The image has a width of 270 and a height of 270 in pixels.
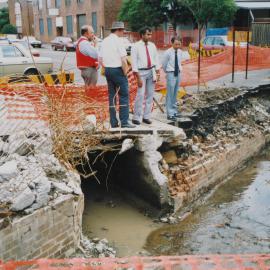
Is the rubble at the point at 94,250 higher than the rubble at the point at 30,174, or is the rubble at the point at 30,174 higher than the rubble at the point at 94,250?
the rubble at the point at 30,174

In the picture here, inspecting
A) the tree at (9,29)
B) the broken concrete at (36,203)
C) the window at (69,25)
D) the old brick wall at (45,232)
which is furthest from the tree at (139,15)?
the old brick wall at (45,232)

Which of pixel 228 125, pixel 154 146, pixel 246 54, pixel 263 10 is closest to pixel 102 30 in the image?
pixel 263 10

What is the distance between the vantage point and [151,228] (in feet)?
24.2

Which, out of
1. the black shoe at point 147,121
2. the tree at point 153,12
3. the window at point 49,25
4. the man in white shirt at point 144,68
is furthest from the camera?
the window at point 49,25

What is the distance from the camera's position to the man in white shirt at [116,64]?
697 cm

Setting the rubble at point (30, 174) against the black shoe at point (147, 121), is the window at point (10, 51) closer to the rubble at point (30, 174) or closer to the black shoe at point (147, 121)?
the black shoe at point (147, 121)

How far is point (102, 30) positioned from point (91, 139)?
1509 inches

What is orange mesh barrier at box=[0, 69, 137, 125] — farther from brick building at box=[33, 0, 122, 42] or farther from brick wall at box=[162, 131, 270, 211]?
brick building at box=[33, 0, 122, 42]

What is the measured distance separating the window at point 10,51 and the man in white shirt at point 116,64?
25.6ft

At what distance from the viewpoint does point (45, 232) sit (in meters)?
5.39

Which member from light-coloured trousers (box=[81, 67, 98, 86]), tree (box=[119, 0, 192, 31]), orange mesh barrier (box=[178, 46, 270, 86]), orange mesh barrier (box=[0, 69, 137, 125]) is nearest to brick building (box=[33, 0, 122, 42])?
tree (box=[119, 0, 192, 31])

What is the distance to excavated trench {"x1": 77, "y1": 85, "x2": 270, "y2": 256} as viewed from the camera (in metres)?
7.07

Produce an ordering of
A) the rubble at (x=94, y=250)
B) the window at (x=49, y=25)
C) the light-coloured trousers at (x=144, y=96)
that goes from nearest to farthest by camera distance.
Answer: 1. the rubble at (x=94, y=250)
2. the light-coloured trousers at (x=144, y=96)
3. the window at (x=49, y=25)

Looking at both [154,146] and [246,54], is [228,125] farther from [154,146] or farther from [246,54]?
[246,54]
